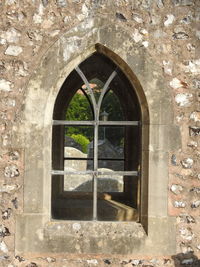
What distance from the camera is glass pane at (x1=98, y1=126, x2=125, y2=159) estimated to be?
55.9ft

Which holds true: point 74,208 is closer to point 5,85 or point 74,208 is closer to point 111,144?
point 5,85

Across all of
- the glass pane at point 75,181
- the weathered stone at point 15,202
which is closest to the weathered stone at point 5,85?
the weathered stone at point 15,202

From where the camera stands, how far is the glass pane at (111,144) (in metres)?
17.0

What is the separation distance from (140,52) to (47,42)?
3.07 ft

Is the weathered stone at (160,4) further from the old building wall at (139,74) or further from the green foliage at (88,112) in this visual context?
the green foliage at (88,112)

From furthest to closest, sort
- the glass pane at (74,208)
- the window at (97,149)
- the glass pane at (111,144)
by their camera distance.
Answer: the glass pane at (111,144)
the glass pane at (74,208)
the window at (97,149)

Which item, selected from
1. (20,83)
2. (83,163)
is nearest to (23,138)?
(20,83)

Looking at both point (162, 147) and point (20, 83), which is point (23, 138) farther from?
point (162, 147)

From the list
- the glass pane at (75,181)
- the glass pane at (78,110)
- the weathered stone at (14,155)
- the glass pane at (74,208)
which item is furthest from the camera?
the glass pane at (78,110)

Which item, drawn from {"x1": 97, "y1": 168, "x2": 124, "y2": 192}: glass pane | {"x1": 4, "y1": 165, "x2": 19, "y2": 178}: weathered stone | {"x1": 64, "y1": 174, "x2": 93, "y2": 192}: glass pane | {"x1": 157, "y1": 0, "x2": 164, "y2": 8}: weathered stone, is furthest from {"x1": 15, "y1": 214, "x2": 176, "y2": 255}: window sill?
{"x1": 64, "y1": 174, "x2": 93, "y2": 192}: glass pane

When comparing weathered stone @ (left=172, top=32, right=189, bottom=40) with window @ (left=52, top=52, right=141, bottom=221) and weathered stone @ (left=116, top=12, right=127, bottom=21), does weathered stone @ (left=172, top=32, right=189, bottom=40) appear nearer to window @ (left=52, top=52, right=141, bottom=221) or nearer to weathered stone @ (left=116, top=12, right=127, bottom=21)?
weathered stone @ (left=116, top=12, right=127, bottom=21)

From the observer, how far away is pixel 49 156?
3.37m

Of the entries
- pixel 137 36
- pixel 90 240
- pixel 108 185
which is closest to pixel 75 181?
pixel 108 185

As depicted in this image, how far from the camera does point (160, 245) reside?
11.0 feet
